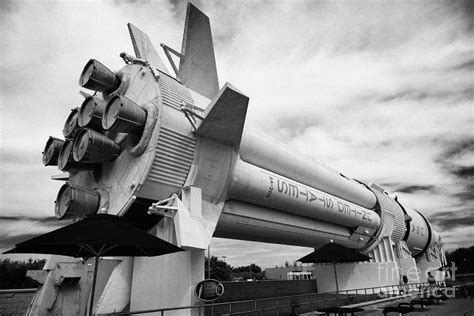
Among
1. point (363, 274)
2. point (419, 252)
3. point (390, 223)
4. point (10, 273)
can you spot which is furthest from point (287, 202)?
point (10, 273)

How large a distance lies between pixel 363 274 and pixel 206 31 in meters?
19.2

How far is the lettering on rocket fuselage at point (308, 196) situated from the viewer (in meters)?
14.3

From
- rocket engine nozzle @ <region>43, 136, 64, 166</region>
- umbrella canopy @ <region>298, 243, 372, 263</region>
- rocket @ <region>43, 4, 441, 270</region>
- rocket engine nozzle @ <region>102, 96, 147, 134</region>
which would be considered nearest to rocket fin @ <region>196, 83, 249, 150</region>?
rocket @ <region>43, 4, 441, 270</region>

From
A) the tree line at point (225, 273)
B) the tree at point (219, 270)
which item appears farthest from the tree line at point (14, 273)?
the tree at point (219, 270)

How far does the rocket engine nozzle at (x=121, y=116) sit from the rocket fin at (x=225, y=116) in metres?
2.17

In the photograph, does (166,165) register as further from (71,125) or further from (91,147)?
(71,125)

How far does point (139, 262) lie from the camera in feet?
37.1

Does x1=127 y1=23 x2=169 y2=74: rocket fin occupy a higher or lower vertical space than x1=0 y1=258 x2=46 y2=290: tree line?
higher

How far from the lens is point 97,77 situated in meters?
11.1

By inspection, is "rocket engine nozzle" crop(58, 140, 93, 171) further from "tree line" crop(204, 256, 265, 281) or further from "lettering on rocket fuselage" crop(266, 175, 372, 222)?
"tree line" crop(204, 256, 265, 281)

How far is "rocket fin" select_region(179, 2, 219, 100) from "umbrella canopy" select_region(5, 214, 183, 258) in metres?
7.66

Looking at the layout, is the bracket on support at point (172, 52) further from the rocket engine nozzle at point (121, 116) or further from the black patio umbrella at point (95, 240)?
the black patio umbrella at point (95, 240)

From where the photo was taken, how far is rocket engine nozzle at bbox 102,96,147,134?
9.59 m

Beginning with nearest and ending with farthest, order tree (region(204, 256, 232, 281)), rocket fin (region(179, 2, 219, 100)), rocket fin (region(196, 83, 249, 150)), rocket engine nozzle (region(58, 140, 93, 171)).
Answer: rocket fin (region(196, 83, 249, 150)) → rocket engine nozzle (region(58, 140, 93, 171)) → rocket fin (region(179, 2, 219, 100)) → tree (region(204, 256, 232, 281))
